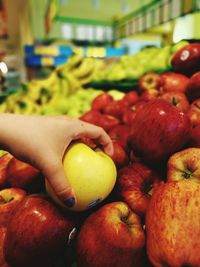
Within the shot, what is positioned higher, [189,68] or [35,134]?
[189,68]

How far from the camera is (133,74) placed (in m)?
2.43

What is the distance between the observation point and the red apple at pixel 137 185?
0.74 meters

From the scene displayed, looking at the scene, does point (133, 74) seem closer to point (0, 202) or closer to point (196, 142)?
point (196, 142)

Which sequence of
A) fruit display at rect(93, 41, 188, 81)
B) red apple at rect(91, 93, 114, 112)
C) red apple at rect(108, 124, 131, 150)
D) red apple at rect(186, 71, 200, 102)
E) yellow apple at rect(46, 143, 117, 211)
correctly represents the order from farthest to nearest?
fruit display at rect(93, 41, 188, 81) < red apple at rect(91, 93, 114, 112) < red apple at rect(186, 71, 200, 102) < red apple at rect(108, 124, 131, 150) < yellow apple at rect(46, 143, 117, 211)

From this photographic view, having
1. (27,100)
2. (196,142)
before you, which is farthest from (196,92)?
(27,100)

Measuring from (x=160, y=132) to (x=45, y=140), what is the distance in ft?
1.22

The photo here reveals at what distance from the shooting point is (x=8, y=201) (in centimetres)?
81

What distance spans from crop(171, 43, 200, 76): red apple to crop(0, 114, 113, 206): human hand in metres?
1.13

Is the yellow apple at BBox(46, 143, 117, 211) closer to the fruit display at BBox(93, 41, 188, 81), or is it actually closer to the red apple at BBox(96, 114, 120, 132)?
the red apple at BBox(96, 114, 120, 132)

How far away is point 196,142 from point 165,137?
125 mm

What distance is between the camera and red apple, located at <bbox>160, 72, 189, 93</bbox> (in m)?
1.47

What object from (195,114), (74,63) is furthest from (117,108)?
(74,63)

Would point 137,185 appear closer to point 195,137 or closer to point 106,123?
point 195,137

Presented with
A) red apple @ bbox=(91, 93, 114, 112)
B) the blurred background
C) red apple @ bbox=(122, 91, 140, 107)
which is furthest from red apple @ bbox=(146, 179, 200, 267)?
the blurred background
